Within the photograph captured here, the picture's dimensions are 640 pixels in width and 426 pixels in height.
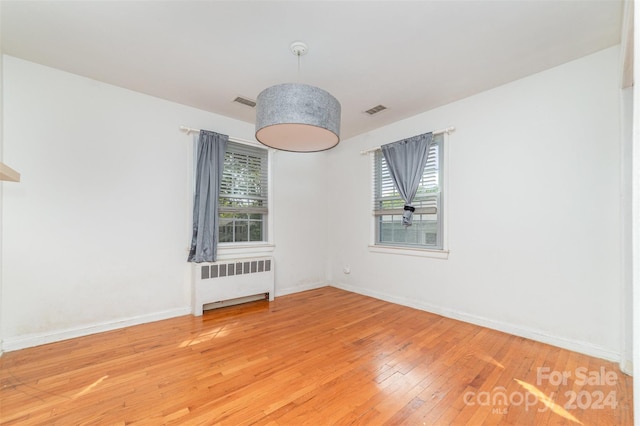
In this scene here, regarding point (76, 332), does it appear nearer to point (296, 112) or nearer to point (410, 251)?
point (296, 112)

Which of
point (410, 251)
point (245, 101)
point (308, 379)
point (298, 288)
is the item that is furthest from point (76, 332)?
point (410, 251)

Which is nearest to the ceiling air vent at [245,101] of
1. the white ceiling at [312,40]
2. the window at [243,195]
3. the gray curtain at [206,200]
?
the white ceiling at [312,40]

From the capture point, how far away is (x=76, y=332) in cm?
283

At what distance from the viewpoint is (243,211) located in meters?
4.12

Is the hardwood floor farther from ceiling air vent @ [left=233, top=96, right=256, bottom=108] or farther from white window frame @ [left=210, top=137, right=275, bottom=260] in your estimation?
ceiling air vent @ [left=233, top=96, right=256, bottom=108]

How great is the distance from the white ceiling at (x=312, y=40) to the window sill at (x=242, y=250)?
2116mm

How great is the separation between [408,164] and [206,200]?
9.47 ft

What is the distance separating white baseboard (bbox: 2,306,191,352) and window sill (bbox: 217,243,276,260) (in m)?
0.87

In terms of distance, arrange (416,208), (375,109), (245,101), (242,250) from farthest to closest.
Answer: (242,250) < (416,208) < (375,109) < (245,101)

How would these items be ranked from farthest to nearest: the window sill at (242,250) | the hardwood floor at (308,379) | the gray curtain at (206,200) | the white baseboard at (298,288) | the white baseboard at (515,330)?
1. the white baseboard at (298,288)
2. the window sill at (242,250)
3. the gray curtain at (206,200)
4. the white baseboard at (515,330)
5. the hardwood floor at (308,379)

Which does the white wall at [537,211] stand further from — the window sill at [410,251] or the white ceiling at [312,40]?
the white ceiling at [312,40]

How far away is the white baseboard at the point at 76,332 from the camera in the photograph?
253 cm

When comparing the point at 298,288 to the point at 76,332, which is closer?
the point at 76,332

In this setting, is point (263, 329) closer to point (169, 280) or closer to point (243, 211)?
point (169, 280)
